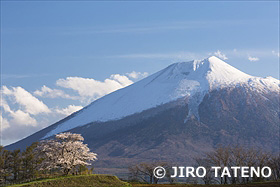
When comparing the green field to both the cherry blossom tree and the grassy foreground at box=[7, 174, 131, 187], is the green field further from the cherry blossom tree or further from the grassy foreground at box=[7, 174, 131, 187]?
the cherry blossom tree

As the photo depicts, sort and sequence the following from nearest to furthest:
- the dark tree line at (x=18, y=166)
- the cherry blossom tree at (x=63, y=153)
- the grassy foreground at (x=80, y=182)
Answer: the grassy foreground at (x=80, y=182)
the cherry blossom tree at (x=63, y=153)
the dark tree line at (x=18, y=166)

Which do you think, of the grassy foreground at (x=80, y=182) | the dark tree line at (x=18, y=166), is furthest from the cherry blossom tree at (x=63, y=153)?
the dark tree line at (x=18, y=166)

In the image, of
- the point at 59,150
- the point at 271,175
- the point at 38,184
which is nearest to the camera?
the point at 38,184

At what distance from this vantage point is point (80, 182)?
79.1 m

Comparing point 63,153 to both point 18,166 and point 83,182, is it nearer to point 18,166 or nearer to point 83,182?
point 83,182

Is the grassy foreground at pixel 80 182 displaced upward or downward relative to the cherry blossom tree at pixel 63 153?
downward

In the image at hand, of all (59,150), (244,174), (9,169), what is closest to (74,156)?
(59,150)

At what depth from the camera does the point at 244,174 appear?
3942 inches

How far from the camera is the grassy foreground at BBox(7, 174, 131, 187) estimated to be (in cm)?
7638

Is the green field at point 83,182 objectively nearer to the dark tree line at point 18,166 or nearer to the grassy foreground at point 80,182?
the grassy foreground at point 80,182

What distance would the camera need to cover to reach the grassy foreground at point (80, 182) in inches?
3007

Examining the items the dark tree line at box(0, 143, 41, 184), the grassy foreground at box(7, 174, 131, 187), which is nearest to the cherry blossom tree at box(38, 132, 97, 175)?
the grassy foreground at box(7, 174, 131, 187)

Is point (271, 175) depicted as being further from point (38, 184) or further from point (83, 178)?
point (38, 184)

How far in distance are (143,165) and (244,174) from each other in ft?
100
